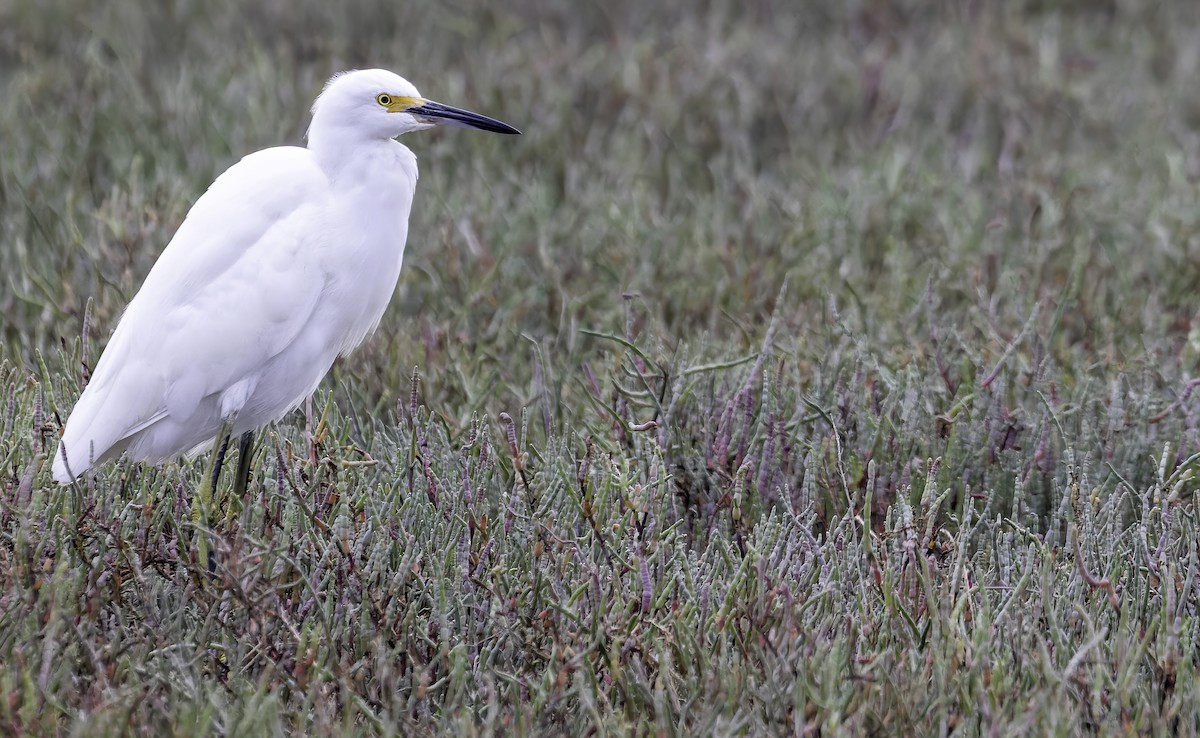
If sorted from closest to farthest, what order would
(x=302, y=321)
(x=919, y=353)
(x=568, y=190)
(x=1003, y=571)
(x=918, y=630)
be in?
(x=918, y=630), (x=1003, y=571), (x=302, y=321), (x=919, y=353), (x=568, y=190)

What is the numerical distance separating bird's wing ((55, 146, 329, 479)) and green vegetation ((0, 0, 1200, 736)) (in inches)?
5.4

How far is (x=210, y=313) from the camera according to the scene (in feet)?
9.30

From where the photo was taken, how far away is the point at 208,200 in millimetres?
2953

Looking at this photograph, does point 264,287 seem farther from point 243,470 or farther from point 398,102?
point 398,102

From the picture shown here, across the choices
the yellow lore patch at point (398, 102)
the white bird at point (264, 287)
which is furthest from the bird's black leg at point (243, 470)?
the yellow lore patch at point (398, 102)

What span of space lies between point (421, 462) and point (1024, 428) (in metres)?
1.30

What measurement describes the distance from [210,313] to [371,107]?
20.5 inches

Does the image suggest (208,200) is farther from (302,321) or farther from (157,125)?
(157,125)

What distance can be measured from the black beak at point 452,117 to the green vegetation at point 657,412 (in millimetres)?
552

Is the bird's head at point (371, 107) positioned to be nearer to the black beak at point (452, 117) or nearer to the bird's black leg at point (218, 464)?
the black beak at point (452, 117)

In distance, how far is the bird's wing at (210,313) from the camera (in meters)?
2.82

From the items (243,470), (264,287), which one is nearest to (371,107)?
(264,287)

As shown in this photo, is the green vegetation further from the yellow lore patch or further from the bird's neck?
the yellow lore patch

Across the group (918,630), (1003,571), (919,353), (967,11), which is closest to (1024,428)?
(919,353)
